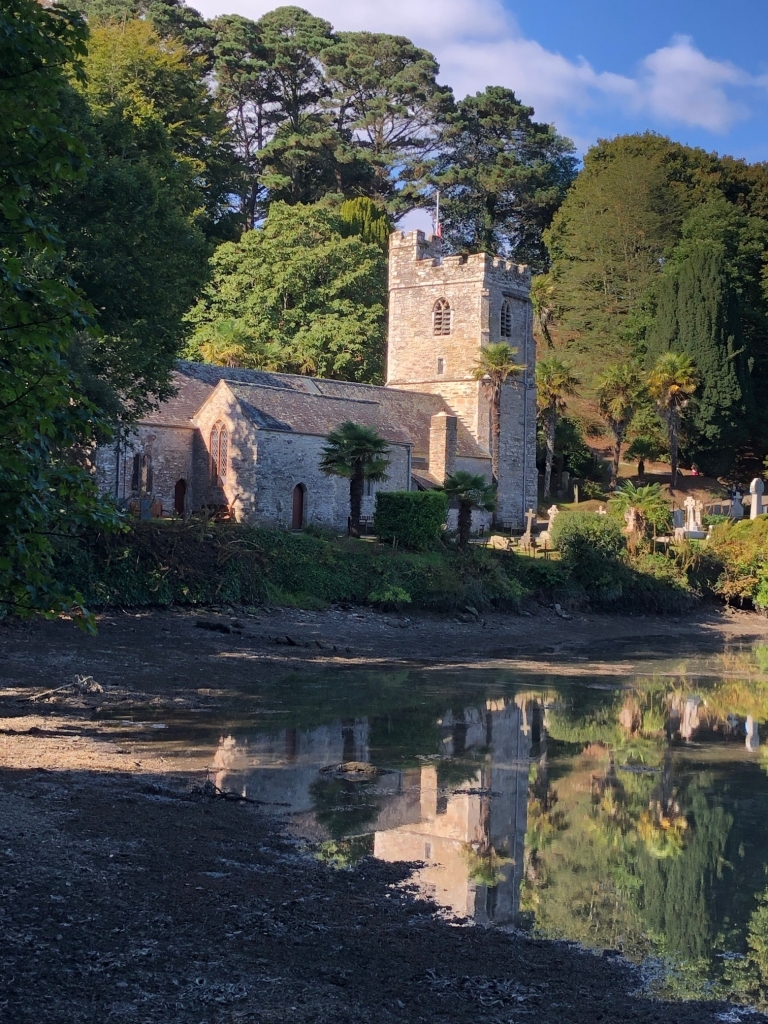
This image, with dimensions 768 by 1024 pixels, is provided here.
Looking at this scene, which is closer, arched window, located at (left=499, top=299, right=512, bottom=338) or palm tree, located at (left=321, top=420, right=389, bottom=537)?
palm tree, located at (left=321, top=420, right=389, bottom=537)

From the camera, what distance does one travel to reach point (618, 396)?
60.8m

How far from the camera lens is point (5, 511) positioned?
244 inches

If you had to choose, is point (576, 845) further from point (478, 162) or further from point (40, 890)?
point (478, 162)

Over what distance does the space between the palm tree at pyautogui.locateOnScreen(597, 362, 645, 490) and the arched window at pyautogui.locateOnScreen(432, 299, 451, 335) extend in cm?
1032

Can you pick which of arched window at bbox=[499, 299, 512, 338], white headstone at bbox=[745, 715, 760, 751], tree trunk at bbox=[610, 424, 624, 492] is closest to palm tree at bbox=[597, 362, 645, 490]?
tree trunk at bbox=[610, 424, 624, 492]

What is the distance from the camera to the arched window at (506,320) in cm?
5641

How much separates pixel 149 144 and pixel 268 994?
26.5 meters

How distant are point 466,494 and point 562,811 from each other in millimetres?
23508

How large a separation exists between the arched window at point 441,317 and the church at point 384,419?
49 mm

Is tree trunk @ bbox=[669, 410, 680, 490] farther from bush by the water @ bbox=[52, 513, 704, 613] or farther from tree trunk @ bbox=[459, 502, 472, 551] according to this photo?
tree trunk @ bbox=[459, 502, 472, 551]

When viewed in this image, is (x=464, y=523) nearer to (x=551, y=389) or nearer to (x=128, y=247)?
(x=128, y=247)

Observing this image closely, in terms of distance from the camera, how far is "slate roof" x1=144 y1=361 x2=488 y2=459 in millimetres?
40375

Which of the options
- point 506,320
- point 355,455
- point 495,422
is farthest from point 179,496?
point 506,320

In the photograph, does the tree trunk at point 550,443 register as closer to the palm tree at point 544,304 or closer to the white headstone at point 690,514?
the palm tree at point 544,304
